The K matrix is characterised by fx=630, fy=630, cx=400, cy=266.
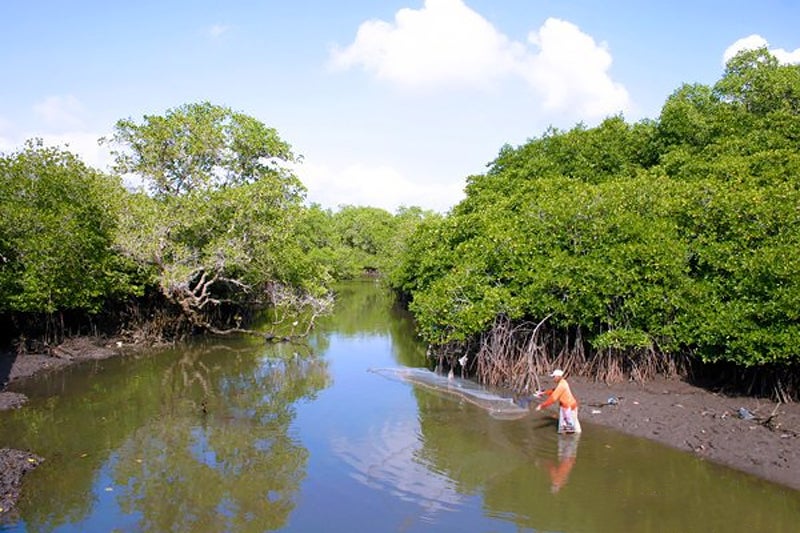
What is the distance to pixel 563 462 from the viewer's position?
11.3 m

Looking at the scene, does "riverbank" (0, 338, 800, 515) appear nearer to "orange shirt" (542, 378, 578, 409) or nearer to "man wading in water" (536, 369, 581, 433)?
"man wading in water" (536, 369, 581, 433)

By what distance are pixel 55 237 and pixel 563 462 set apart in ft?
47.0

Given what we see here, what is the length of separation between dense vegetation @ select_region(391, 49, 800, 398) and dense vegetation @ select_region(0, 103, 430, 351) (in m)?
6.39

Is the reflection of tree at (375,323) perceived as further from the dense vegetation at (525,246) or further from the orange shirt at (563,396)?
the orange shirt at (563,396)

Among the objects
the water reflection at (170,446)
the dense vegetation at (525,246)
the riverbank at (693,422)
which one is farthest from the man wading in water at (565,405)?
the water reflection at (170,446)

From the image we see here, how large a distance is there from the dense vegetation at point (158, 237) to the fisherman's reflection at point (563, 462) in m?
12.3

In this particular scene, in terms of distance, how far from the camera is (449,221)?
20.8 metres

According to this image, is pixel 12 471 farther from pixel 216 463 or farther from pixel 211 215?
pixel 211 215

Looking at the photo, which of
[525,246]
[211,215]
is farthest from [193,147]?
[525,246]

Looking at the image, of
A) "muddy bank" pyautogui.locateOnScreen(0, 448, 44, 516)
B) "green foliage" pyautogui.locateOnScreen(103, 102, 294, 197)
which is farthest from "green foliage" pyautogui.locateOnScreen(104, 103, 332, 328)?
"muddy bank" pyautogui.locateOnScreen(0, 448, 44, 516)

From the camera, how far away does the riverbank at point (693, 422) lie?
35.0 ft

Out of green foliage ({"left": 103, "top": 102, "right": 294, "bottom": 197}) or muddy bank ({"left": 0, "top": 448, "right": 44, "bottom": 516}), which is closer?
muddy bank ({"left": 0, "top": 448, "right": 44, "bottom": 516})

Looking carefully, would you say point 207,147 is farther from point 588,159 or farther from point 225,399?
point 588,159

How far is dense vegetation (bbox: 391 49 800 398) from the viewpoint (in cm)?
1298
